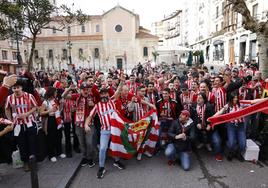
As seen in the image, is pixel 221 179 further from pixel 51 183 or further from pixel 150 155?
pixel 51 183

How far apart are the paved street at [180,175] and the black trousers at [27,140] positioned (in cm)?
118

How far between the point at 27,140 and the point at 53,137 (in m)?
0.90

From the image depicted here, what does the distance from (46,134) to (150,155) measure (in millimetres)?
2672

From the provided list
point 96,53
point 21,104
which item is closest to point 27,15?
point 21,104

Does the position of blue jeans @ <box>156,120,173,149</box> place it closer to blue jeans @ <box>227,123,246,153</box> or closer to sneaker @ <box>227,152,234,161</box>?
blue jeans @ <box>227,123,246,153</box>

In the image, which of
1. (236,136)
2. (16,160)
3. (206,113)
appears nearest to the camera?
(16,160)

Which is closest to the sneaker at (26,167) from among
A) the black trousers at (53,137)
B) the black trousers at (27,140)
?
the black trousers at (27,140)

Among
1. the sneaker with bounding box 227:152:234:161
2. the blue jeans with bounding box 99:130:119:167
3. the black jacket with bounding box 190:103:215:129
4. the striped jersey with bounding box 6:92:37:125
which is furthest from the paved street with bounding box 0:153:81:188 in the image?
the sneaker with bounding box 227:152:234:161

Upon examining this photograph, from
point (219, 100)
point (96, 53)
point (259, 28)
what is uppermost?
point (96, 53)

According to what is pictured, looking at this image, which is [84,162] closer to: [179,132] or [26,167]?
[26,167]

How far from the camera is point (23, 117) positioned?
494 centimetres

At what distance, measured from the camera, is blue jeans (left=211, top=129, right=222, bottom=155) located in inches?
232

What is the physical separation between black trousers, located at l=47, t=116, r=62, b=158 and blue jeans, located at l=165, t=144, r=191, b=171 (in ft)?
9.11

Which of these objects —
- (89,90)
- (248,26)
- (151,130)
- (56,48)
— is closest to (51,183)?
(89,90)
